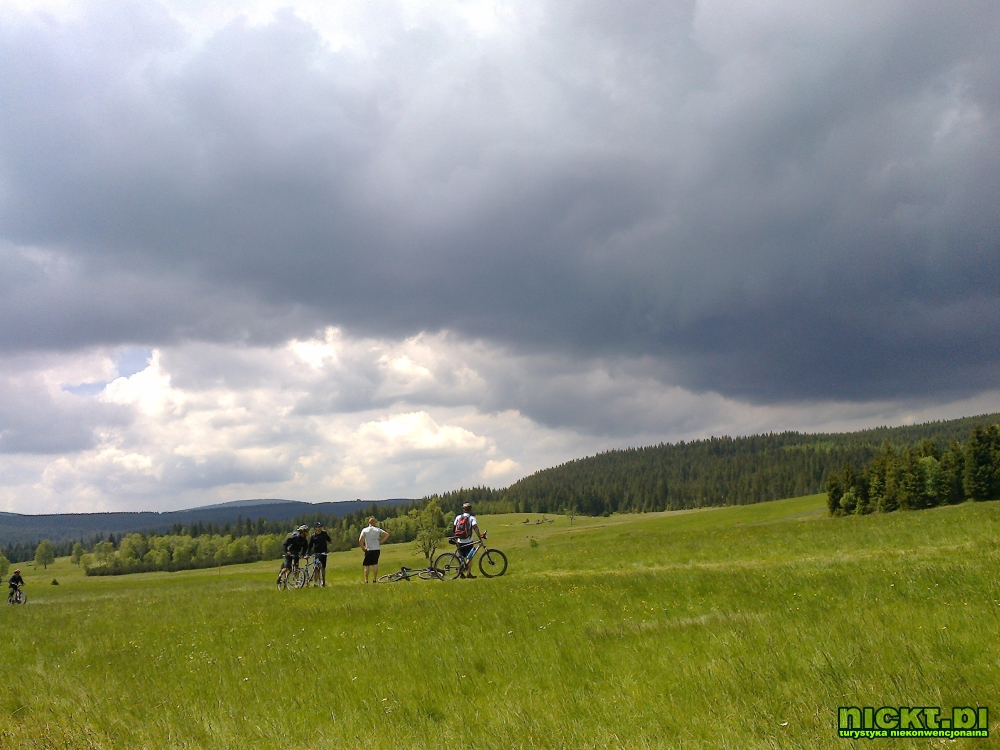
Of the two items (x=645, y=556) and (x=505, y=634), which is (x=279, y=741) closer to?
(x=505, y=634)

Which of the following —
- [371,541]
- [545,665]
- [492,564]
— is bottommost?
[492,564]

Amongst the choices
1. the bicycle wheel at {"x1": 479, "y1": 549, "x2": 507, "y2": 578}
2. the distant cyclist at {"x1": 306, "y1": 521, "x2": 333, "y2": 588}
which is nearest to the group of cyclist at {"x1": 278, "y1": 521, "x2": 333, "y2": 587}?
→ the distant cyclist at {"x1": 306, "y1": 521, "x2": 333, "y2": 588}

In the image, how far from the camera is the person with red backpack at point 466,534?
25.1 metres

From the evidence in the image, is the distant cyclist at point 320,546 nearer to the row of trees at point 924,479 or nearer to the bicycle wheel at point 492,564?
the bicycle wheel at point 492,564

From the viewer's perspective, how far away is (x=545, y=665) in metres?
11.0

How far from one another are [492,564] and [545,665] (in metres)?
15.3

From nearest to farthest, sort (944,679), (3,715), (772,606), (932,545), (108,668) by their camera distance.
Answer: (944,679), (3,715), (772,606), (108,668), (932,545)

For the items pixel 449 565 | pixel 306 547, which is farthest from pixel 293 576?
pixel 449 565

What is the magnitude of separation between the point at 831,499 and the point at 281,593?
112 m

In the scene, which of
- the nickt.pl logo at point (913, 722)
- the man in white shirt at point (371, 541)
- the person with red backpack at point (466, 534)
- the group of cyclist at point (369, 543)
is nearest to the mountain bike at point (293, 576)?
the group of cyclist at point (369, 543)

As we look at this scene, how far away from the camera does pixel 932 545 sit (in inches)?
939

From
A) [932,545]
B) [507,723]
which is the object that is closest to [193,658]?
[507,723]

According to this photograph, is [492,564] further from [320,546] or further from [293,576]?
[293,576]

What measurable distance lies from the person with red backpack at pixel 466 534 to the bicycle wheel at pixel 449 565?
1.29 ft
